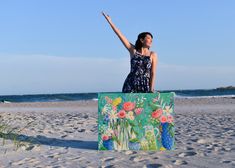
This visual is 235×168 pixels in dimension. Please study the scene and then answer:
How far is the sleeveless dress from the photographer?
5.48 meters

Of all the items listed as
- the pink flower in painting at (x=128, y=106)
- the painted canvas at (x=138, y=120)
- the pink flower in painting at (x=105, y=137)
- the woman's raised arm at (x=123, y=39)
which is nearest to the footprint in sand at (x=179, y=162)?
the painted canvas at (x=138, y=120)

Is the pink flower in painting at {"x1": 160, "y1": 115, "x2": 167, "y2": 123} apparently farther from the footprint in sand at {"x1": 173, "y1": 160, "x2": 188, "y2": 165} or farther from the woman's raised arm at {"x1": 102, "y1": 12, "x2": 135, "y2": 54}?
the woman's raised arm at {"x1": 102, "y1": 12, "x2": 135, "y2": 54}

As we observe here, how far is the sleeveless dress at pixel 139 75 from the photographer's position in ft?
18.0

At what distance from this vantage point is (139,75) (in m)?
5.52

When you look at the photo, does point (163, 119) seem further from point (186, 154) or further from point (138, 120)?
point (186, 154)

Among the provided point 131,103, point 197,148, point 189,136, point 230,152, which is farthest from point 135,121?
point 189,136

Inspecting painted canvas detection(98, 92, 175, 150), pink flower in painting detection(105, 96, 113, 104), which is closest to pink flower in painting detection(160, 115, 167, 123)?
painted canvas detection(98, 92, 175, 150)

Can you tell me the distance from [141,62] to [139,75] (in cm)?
18

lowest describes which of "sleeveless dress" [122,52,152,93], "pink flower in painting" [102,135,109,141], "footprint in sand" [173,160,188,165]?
"footprint in sand" [173,160,188,165]

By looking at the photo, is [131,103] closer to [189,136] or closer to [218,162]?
[218,162]

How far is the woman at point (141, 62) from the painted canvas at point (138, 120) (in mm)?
261

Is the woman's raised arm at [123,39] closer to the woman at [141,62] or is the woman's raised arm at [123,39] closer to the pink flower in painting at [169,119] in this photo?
the woman at [141,62]

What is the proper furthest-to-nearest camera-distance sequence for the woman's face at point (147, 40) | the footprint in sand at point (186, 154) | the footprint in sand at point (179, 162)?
1. the woman's face at point (147, 40)
2. the footprint in sand at point (186, 154)
3. the footprint in sand at point (179, 162)

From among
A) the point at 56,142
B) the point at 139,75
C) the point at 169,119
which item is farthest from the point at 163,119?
the point at 56,142
